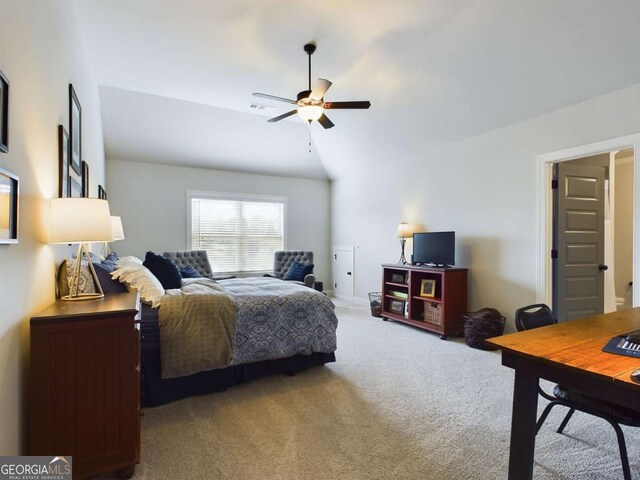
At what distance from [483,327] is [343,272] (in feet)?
11.6

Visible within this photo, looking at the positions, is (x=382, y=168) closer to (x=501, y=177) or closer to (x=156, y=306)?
(x=501, y=177)

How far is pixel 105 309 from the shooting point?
65.7 inches

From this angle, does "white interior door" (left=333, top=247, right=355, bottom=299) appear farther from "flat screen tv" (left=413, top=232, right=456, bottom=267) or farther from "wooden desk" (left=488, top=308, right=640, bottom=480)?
"wooden desk" (left=488, top=308, right=640, bottom=480)

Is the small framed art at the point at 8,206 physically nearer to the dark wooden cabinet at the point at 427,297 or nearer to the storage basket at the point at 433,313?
the dark wooden cabinet at the point at 427,297

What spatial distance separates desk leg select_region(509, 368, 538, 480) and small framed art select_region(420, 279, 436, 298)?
3142 mm

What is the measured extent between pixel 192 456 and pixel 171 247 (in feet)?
15.6

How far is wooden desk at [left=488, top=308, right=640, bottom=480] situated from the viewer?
3.76 ft

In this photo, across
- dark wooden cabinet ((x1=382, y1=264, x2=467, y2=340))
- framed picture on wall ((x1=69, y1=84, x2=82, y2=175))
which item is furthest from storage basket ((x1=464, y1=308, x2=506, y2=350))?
framed picture on wall ((x1=69, y1=84, x2=82, y2=175))

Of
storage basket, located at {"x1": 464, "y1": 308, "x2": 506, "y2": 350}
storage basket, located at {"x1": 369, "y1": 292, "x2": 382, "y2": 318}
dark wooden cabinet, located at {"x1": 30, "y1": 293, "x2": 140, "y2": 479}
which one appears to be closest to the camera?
dark wooden cabinet, located at {"x1": 30, "y1": 293, "x2": 140, "y2": 479}

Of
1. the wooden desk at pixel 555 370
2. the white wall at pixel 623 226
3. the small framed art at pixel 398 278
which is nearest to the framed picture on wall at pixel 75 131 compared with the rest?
the wooden desk at pixel 555 370

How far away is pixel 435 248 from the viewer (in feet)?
15.1

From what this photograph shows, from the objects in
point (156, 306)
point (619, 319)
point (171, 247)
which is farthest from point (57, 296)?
point (171, 247)

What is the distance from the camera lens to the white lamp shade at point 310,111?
3.17 m

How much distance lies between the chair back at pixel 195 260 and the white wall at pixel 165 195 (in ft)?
1.90
